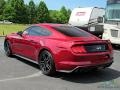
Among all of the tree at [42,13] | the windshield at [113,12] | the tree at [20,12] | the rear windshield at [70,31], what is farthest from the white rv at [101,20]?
the tree at [42,13]

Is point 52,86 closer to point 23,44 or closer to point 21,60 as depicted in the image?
point 23,44

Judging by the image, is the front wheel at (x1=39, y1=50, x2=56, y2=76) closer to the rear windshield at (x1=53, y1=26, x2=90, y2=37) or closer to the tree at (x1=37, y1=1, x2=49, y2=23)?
the rear windshield at (x1=53, y1=26, x2=90, y2=37)

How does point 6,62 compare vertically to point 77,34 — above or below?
below

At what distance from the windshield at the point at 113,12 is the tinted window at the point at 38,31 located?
7.17 meters

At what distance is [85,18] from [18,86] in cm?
1361

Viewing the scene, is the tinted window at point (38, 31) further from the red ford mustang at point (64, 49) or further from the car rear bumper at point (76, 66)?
the car rear bumper at point (76, 66)

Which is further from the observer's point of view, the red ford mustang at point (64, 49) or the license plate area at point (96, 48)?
the license plate area at point (96, 48)

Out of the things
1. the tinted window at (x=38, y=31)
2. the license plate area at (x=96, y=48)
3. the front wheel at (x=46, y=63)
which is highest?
the tinted window at (x=38, y=31)

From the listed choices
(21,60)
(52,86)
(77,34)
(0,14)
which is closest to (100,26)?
(21,60)

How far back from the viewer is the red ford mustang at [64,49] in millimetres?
8008

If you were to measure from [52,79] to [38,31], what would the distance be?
1962 millimetres

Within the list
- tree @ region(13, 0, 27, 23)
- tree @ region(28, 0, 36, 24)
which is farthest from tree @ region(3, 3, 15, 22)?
tree @ region(28, 0, 36, 24)

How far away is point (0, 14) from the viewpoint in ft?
381

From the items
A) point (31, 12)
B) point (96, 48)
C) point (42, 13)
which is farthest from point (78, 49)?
point (42, 13)
